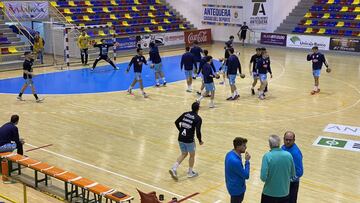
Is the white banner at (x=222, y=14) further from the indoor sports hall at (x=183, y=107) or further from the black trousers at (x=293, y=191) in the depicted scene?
the black trousers at (x=293, y=191)

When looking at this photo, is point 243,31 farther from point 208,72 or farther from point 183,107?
point 208,72

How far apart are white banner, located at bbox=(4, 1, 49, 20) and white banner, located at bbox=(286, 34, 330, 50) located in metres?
16.3

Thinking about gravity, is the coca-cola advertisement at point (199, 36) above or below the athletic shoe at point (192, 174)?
above

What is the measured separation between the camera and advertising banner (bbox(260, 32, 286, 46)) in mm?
33247

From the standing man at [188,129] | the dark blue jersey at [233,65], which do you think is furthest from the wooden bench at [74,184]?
the dark blue jersey at [233,65]

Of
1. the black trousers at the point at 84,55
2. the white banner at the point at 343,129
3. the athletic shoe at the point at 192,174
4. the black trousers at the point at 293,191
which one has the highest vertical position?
the black trousers at the point at 84,55

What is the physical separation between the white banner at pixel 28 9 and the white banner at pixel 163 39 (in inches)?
257

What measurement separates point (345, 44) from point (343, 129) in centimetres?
1790

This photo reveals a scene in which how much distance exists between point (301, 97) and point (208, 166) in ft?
27.7

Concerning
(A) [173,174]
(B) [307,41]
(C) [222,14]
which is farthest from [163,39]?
(A) [173,174]

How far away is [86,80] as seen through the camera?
2181 centimetres

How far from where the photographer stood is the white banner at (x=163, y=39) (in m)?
31.6

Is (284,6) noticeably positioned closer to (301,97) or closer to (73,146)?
(301,97)

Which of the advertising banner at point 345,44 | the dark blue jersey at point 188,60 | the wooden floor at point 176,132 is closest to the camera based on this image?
the wooden floor at point 176,132
